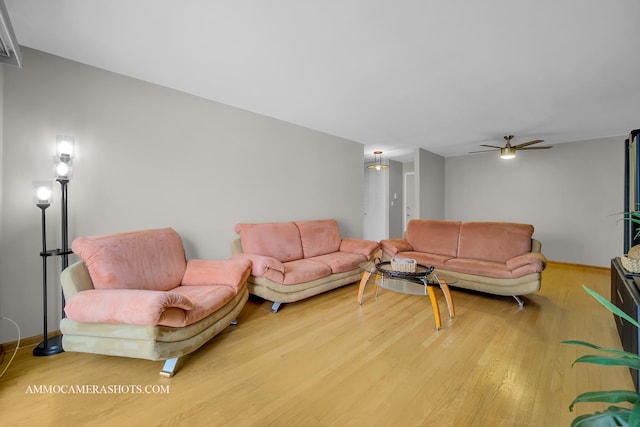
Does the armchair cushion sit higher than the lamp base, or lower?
higher

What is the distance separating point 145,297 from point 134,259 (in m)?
0.71

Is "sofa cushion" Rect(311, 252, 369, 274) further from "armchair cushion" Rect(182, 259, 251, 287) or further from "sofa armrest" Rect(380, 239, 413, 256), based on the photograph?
"armchair cushion" Rect(182, 259, 251, 287)

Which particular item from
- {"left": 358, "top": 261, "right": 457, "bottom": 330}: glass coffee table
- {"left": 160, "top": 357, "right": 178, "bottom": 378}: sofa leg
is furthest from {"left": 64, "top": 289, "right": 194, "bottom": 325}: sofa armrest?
{"left": 358, "top": 261, "right": 457, "bottom": 330}: glass coffee table

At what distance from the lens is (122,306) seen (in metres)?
1.69

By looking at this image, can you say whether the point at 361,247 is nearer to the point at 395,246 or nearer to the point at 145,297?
the point at 395,246

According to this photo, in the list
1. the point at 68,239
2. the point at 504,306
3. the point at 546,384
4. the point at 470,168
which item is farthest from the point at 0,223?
the point at 470,168

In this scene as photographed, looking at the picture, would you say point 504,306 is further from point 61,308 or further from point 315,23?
point 61,308

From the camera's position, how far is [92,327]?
5.82ft

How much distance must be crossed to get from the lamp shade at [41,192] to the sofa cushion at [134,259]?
39 centimetres

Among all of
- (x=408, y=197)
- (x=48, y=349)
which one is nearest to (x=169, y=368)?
(x=48, y=349)

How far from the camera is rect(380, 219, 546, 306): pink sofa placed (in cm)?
307

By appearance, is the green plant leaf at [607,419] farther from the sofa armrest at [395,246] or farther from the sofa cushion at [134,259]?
the sofa armrest at [395,246]

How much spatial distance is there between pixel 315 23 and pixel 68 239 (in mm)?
2648

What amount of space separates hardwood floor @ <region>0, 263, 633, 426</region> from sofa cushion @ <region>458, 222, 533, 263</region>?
963mm
